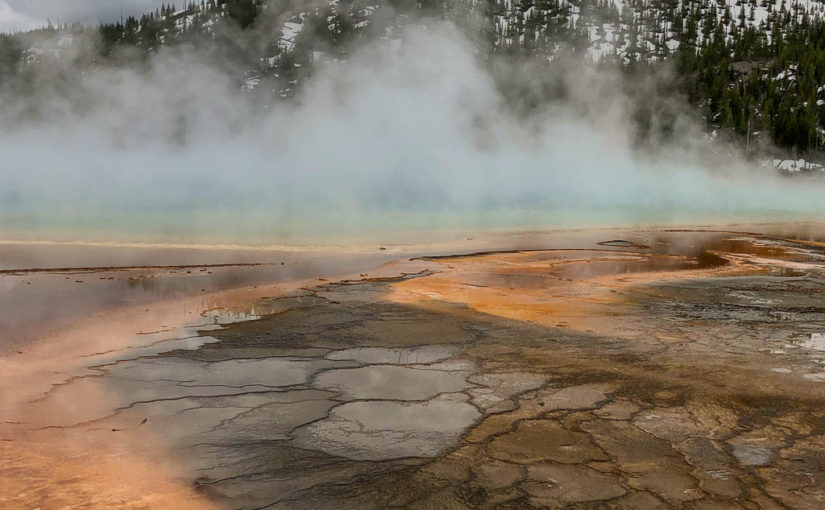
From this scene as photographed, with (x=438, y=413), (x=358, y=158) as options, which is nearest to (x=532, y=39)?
(x=358, y=158)

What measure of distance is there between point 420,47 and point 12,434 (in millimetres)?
123470

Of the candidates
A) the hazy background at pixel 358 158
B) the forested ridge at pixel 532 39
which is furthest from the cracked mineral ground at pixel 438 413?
the forested ridge at pixel 532 39

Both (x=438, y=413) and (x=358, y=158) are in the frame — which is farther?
(x=358, y=158)

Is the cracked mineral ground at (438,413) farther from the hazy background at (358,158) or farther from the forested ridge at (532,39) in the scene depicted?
→ the forested ridge at (532,39)

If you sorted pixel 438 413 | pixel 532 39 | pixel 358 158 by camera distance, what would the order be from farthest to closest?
pixel 532 39, pixel 358 158, pixel 438 413

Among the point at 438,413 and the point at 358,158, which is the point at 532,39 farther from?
the point at 438,413

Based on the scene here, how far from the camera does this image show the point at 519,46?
111m

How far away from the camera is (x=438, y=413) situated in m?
5.23

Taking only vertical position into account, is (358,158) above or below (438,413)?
above

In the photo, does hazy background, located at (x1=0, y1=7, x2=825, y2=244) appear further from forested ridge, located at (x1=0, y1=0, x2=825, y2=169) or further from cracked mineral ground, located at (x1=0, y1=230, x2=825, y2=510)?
cracked mineral ground, located at (x1=0, y1=230, x2=825, y2=510)

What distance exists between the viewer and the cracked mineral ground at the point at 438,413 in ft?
13.0

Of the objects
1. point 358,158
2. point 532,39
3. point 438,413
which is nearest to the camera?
point 438,413

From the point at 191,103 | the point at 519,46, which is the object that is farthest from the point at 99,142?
the point at 519,46

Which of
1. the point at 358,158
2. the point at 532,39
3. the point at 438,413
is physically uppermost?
the point at 532,39
